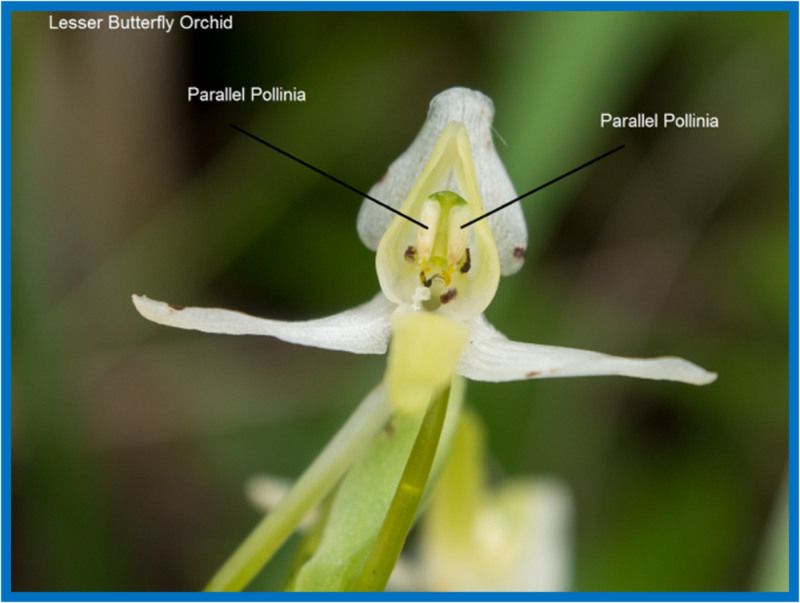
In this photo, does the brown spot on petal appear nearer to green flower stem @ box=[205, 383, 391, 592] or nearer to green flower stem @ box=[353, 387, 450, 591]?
green flower stem @ box=[205, 383, 391, 592]

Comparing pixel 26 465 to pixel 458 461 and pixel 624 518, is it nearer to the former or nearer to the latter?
pixel 458 461

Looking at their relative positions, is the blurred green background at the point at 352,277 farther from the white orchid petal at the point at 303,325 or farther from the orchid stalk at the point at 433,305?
the white orchid petal at the point at 303,325

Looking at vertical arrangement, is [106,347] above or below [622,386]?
above

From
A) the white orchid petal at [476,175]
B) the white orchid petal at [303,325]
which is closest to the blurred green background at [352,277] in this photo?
the white orchid petal at [476,175]

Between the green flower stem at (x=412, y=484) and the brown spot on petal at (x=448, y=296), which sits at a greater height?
the brown spot on petal at (x=448, y=296)

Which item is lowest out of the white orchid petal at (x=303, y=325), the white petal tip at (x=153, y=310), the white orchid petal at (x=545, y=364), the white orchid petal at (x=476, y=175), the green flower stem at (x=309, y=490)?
the green flower stem at (x=309, y=490)

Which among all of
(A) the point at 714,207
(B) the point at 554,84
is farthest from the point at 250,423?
(A) the point at 714,207
